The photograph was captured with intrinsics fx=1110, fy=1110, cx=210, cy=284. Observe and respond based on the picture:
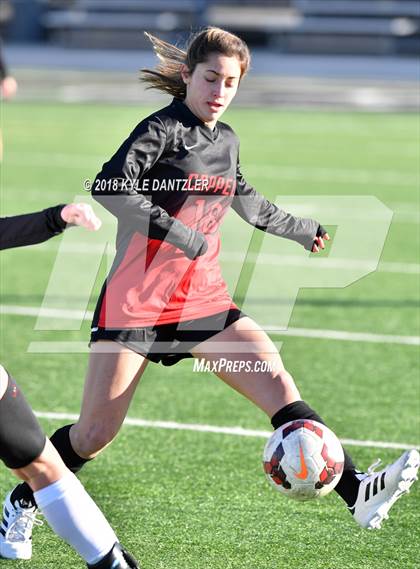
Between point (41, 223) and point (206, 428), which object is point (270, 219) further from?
point (206, 428)

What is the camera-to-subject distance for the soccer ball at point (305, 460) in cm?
449

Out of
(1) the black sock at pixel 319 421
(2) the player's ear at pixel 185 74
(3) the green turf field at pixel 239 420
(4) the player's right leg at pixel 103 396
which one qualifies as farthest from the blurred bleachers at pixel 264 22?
(1) the black sock at pixel 319 421

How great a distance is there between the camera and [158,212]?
446cm

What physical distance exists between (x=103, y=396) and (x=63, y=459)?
0.38m

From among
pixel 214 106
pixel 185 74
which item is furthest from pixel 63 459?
pixel 185 74

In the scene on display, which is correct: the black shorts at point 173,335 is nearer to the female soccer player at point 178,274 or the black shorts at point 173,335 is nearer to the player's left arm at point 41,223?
the female soccer player at point 178,274

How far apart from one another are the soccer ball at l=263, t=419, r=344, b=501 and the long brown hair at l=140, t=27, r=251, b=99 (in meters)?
1.57

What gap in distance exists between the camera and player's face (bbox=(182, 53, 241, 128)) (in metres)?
4.70

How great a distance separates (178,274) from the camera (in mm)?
4789

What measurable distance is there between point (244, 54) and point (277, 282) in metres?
6.09

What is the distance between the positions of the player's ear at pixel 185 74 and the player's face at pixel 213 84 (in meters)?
0.05

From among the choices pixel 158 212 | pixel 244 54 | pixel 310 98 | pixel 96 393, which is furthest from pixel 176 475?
pixel 310 98

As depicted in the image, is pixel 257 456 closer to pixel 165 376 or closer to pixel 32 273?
pixel 165 376

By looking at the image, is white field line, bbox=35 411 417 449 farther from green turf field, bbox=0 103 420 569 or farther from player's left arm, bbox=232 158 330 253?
player's left arm, bbox=232 158 330 253
